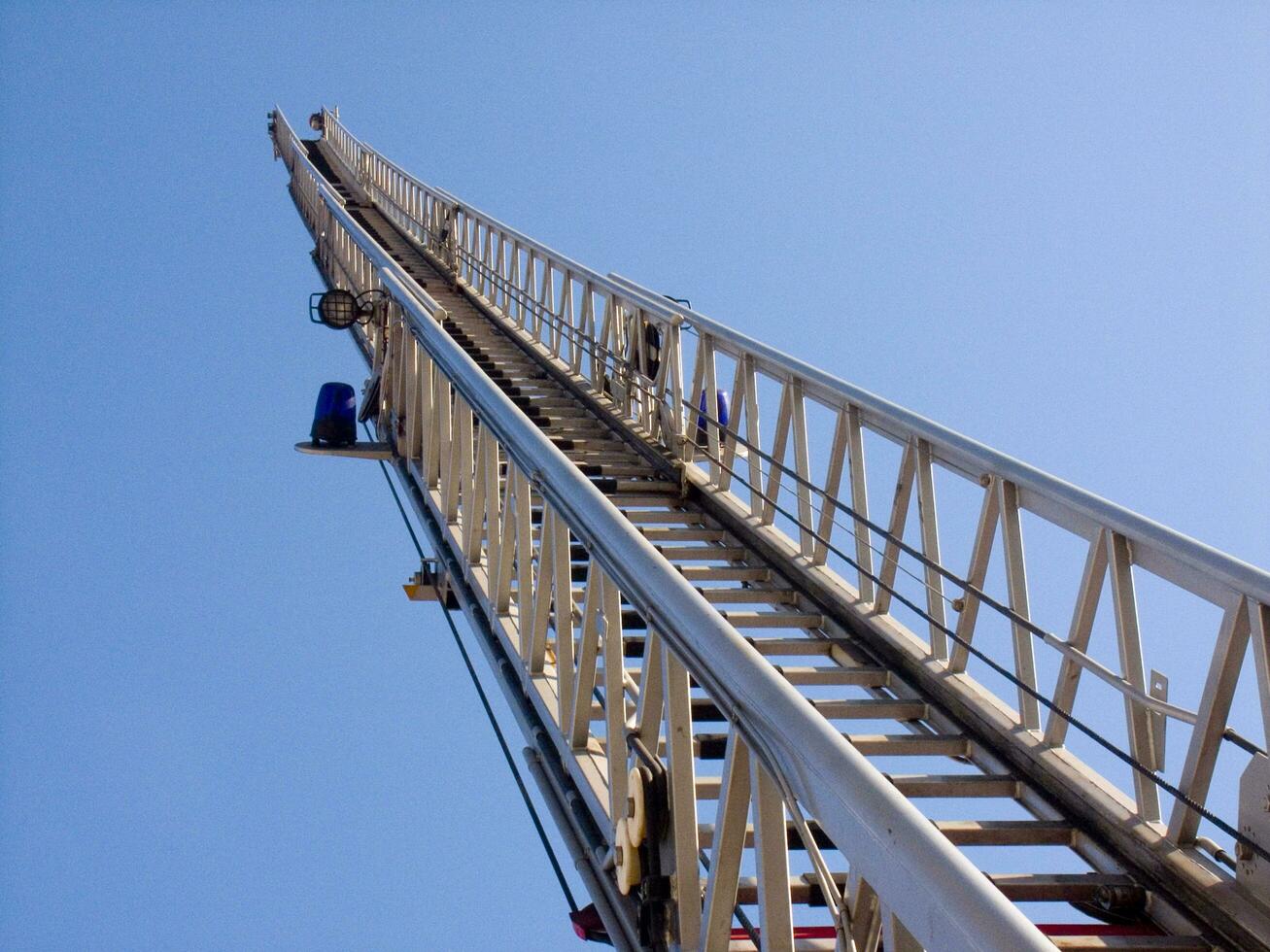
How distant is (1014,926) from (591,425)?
845 centimetres

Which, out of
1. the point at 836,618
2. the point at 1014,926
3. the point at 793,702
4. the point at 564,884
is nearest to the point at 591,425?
the point at 836,618

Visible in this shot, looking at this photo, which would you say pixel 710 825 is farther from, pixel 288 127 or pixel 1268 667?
pixel 288 127

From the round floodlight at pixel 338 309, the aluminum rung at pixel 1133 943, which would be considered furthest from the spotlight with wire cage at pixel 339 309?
the aluminum rung at pixel 1133 943

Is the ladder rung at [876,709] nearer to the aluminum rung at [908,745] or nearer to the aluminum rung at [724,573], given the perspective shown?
the aluminum rung at [908,745]

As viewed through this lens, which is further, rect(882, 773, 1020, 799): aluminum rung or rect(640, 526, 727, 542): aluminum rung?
rect(640, 526, 727, 542): aluminum rung

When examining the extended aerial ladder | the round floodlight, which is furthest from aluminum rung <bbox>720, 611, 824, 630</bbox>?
the round floodlight

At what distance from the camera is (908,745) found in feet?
17.5

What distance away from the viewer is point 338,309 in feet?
40.1

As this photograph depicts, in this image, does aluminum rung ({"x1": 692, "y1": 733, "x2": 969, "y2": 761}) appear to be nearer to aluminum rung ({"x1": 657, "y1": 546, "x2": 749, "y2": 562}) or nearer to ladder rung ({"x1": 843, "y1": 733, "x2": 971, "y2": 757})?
ladder rung ({"x1": 843, "y1": 733, "x2": 971, "y2": 757})

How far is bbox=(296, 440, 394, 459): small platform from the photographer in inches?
384

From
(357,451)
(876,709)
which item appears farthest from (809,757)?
(357,451)

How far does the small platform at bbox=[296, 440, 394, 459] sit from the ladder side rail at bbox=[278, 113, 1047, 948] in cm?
475

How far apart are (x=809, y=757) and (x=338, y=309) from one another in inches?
392

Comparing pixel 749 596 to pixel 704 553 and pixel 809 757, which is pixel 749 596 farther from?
pixel 809 757
